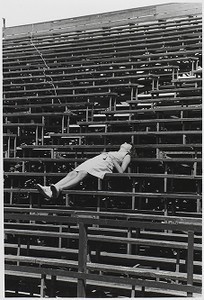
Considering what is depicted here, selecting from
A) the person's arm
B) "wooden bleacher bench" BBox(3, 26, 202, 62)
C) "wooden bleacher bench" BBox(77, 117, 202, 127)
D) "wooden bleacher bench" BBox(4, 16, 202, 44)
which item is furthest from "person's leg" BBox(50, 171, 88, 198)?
"wooden bleacher bench" BBox(4, 16, 202, 44)

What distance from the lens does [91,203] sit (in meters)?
4.46

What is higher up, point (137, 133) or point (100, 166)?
point (137, 133)

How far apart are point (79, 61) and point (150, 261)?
12.7 feet

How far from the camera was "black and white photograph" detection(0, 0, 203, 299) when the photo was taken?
3.21 m

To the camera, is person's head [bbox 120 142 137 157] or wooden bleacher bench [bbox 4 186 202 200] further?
person's head [bbox 120 142 137 157]

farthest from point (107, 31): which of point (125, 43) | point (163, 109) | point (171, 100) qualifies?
point (163, 109)

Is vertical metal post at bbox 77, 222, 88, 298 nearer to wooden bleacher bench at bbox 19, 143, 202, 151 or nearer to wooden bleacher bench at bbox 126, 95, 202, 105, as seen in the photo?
wooden bleacher bench at bbox 19, 143, 202, 151

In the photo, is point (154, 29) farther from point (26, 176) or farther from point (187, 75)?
point (26, 176)

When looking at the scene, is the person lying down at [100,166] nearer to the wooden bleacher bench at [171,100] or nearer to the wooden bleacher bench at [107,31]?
the wooden bleacher bench at [171,100]

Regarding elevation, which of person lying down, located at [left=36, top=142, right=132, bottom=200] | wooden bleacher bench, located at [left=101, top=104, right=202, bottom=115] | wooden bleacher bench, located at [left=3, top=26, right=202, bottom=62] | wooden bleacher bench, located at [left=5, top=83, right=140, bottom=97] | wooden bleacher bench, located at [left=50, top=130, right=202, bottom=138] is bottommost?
person lying down, located at [left=36, top=142, right=132, bottom=200]

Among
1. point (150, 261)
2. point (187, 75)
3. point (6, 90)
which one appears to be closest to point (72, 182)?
point (150, 261)

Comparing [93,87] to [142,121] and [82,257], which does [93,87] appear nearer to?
[142,121]

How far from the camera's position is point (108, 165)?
410 centimetres

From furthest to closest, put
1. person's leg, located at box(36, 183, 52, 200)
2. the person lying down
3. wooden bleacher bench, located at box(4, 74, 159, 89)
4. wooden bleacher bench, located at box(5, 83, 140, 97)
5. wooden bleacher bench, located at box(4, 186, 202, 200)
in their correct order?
1. wooden bleacher bench, located at box(4, 74, 159, 89)
2. wooden bleacher bench, located at box(5, 83, 140, 97)
3. the person lying down
4. person's leg, located at box(36, 183, 52, 200)
5. wooden bleacher bench, located at box(4, 186, 202, 200)
